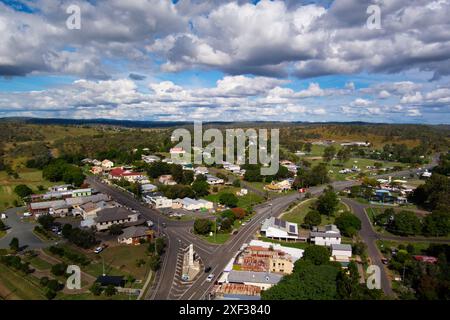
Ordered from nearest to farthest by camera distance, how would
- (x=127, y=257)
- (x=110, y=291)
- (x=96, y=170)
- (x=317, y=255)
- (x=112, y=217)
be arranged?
1. (x=110, y=291)
2. (x=317, y=255)
3. (x=127, y=257)
4. (x=112, y=217)
5. (x=96, y=170)

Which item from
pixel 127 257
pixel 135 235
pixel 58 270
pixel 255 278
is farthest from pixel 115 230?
pixel 255 278

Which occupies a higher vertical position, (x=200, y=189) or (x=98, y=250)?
(x=200, y=189)

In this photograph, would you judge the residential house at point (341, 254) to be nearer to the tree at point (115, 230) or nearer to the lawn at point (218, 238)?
the lawn at point (218, 238)

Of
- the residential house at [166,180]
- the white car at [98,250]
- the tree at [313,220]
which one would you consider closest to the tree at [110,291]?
the white car at [98,250]

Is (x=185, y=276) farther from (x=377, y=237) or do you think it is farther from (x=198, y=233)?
(x=377, y=237)

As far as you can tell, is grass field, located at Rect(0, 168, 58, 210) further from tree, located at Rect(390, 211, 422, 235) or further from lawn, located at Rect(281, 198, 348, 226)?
tree, located at Rect(390, 211, 422, 235)

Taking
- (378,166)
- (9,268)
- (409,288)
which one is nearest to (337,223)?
(409,288)

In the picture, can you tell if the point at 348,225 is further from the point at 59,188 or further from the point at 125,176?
the point at 59,188
